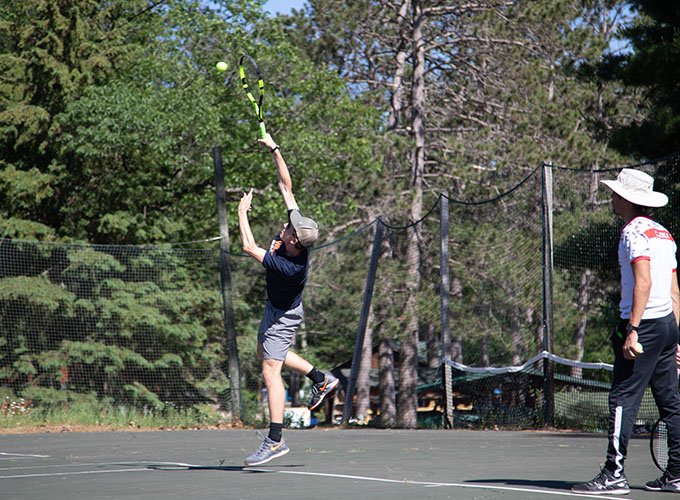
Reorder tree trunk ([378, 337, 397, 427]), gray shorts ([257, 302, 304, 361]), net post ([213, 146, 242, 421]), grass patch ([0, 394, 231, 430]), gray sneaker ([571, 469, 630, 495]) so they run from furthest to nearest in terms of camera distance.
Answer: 1. tree trunk ([378, 337, 397, 427])
2. net post ([213, 146, 242, 421])
3. grass patch ([0, 394, 231, 430])
4. gray shorts ([257, 302, 304, 361])
5. gray sneaker ([571, 469, 630, 495])

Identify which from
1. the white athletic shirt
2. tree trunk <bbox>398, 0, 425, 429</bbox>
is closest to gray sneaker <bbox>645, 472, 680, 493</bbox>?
the white athletic shirt

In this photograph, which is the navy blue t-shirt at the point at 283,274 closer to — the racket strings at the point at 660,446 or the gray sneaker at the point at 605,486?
the gray sneaker at the point at 605,486

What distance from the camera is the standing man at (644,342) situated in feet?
15.9

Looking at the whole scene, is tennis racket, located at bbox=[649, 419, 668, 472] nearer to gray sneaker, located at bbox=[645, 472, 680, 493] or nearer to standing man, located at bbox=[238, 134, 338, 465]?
gray sneaker, located at bbox=[645, 472, 680, 493]

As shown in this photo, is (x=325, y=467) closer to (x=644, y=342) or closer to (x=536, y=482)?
(x=536, y=482)

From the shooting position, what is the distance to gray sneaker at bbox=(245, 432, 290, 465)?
20.6 ft

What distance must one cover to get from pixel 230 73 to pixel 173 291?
8629 mm

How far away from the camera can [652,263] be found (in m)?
4.93

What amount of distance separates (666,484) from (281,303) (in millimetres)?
2990

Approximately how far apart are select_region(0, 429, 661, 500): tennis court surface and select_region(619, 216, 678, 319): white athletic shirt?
1063mm

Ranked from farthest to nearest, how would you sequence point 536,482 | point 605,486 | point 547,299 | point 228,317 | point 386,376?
point 386,376, point 228,317, point 547,299, point 536,482, point 605,486

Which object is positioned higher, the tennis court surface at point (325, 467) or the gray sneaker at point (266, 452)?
the gray sneaker at point (266, 452)

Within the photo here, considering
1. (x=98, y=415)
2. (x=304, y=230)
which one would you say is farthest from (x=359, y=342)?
(x=304, y=230)

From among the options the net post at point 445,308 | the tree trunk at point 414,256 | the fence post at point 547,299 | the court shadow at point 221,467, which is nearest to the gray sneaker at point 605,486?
the court shadow at point 221,467
